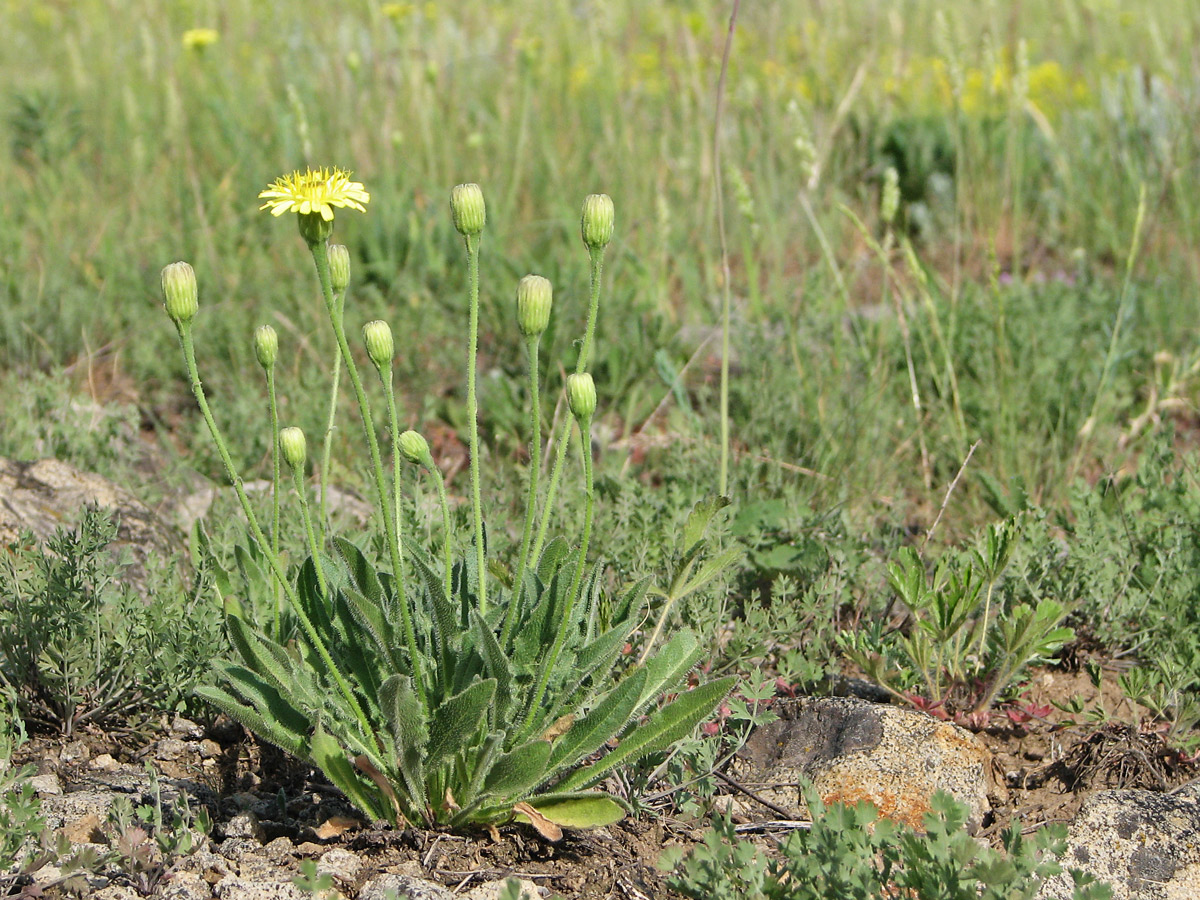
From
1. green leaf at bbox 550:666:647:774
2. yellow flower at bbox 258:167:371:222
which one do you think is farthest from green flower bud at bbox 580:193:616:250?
green leaf at bbox 550:666:647:774

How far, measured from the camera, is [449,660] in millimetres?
1549

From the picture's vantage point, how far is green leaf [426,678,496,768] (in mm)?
1396

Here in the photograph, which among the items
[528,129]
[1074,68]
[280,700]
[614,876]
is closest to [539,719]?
[614,876]

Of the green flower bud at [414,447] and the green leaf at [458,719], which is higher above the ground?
the green flower bud at [414,447]

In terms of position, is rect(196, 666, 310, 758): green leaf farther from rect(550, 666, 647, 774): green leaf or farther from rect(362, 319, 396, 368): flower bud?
rect(362, 319, 396, 368): flower bud

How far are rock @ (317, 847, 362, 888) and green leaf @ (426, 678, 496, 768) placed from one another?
0.57 feet

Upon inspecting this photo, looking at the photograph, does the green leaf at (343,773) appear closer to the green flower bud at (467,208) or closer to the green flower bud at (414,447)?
the green flower bud at (414,447)

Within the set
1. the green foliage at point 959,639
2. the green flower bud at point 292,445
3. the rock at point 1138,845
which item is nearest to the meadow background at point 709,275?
the green foliage at point 959,639

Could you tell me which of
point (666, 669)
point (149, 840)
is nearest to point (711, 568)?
point (666, 669)

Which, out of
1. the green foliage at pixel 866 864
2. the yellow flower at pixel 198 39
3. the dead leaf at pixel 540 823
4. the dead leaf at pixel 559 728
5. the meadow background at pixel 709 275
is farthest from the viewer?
the yellow flower at pixel 198 39

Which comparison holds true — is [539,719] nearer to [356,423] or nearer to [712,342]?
[356,423]

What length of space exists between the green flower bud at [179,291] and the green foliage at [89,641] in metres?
0.56

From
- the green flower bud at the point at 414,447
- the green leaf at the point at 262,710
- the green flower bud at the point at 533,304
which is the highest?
the green flower bud at the point at 533,304

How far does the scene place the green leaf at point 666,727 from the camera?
153cm
